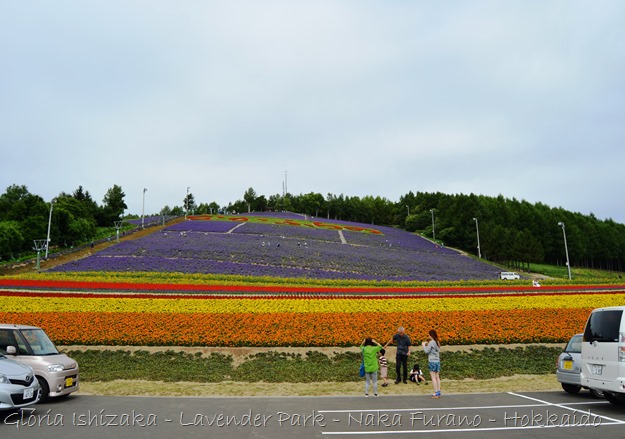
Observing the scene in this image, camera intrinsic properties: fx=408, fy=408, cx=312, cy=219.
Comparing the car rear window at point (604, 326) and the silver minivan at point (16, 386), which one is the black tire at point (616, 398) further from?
the silver minivan at point (16, 386)

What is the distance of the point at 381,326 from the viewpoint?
1983 cm

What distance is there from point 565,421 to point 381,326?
11011 millimetres

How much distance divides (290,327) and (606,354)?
12.7 metres

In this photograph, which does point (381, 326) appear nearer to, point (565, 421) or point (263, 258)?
point (565, 421)

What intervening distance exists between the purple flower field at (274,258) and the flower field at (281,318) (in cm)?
1690

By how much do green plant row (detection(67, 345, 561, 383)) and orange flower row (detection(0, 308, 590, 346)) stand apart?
0.98 m

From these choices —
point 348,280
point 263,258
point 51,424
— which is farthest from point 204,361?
point 263,258

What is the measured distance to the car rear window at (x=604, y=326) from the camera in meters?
10.1

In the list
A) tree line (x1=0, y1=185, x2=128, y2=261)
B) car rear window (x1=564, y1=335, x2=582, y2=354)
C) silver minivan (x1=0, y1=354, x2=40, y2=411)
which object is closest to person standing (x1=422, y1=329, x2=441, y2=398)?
car rear window (x1=564, y1=335, x2=582, y2=354)

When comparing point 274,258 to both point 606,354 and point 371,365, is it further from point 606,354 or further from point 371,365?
point 606,354

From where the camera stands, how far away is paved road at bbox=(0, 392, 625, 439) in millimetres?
8297

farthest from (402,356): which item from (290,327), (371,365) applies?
(290,327)

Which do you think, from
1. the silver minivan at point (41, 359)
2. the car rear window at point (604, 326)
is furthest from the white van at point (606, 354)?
the silver minivan at point (41, 359)

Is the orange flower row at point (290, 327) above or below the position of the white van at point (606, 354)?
below
